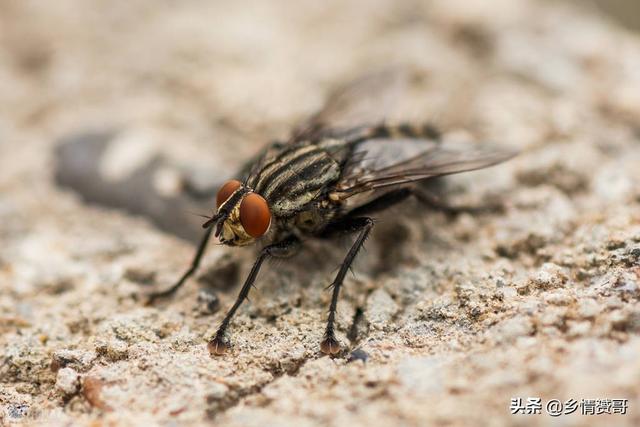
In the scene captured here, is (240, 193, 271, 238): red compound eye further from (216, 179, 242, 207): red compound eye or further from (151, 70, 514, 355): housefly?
(216, 179, 242, 207): red compound eye

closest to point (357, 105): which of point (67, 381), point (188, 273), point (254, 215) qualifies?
point (254, 215)

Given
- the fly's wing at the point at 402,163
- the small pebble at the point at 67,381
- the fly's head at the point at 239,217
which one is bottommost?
the small pebble at the point at 67,381

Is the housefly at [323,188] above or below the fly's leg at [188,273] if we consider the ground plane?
above

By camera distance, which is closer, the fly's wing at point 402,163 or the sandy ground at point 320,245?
the sandy ground at point 320,245

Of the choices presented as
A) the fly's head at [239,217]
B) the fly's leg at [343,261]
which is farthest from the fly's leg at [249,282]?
the fly's leg at [343,261]

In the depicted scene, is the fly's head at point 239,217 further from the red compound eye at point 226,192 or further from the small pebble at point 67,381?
the small pebble at point 67,381

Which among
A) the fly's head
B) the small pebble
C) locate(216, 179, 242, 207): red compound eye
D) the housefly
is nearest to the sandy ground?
the small pebble

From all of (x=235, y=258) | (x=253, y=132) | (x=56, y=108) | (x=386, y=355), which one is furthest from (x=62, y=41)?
(x=386, y=355)
